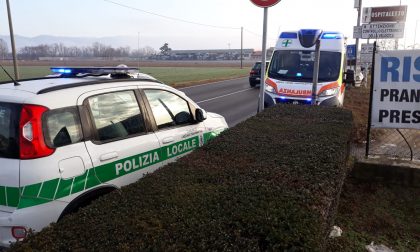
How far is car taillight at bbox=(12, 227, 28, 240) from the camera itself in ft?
9.61

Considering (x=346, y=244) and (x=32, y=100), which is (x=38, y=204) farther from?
(x=346, y=244)

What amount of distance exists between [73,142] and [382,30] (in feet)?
54.5

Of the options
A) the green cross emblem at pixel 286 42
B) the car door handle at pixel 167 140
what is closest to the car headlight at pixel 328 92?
the green cross emblem at pixel 286 42

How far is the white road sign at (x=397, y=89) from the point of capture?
565cm

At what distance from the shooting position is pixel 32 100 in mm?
3121

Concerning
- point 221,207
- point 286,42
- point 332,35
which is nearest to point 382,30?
point 332,35

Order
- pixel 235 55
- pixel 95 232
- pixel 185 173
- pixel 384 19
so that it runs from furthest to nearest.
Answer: pixel 235 55, pixel 384 19, pixel 185 173, pixel 95 232

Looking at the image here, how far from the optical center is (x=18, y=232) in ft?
9.64

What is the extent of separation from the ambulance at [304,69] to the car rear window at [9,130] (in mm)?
7387

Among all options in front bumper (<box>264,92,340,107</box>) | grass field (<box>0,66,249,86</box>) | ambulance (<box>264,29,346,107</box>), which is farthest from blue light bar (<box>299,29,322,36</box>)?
grass field (<box>0,66,249,86</box>)

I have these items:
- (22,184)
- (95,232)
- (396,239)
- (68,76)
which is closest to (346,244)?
(396,239)

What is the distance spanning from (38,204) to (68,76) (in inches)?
76.5

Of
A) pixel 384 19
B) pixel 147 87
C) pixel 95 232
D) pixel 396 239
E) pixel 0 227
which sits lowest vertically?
pixel 396 239

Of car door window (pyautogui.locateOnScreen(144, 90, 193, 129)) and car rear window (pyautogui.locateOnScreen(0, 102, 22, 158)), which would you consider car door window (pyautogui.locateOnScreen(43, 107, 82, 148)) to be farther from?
car door window (pyautogui.locateOnScreen(144, 90, 193, 129))
